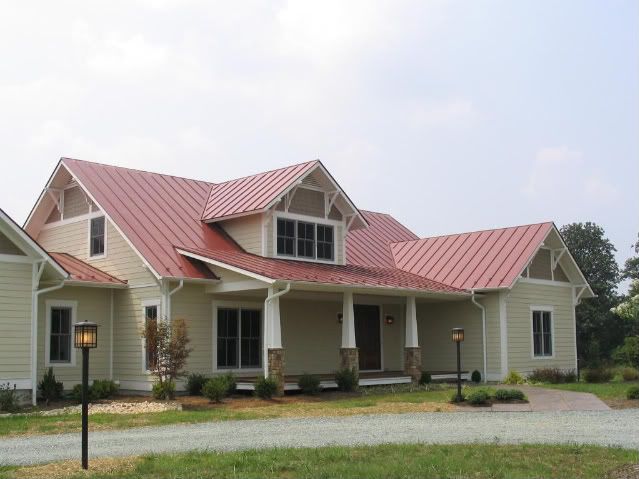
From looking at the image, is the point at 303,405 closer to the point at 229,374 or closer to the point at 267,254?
the point at 229,374

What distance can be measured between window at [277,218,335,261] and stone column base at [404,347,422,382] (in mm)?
3858

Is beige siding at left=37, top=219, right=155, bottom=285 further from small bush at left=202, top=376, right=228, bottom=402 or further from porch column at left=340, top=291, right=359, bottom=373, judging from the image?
porch column at left=340, top=291, right=359, bottom=373

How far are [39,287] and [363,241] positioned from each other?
42.5ft

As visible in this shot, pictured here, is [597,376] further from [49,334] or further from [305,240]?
[49,334]

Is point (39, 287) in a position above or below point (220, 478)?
above

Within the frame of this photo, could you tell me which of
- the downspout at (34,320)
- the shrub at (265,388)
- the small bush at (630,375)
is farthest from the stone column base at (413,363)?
the downspout at (34,320)

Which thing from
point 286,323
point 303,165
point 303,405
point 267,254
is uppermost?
point 303,165

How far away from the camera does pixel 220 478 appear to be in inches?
388

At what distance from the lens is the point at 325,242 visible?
89.6ft

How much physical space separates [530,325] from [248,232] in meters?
10.2

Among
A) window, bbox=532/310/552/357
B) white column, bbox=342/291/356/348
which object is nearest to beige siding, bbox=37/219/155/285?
white column, bbox=342/291/356/348

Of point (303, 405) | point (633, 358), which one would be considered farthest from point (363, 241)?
point (303, 405)

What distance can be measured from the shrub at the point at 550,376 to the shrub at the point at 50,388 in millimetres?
14565

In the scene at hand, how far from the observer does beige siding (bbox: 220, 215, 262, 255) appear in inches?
1011
